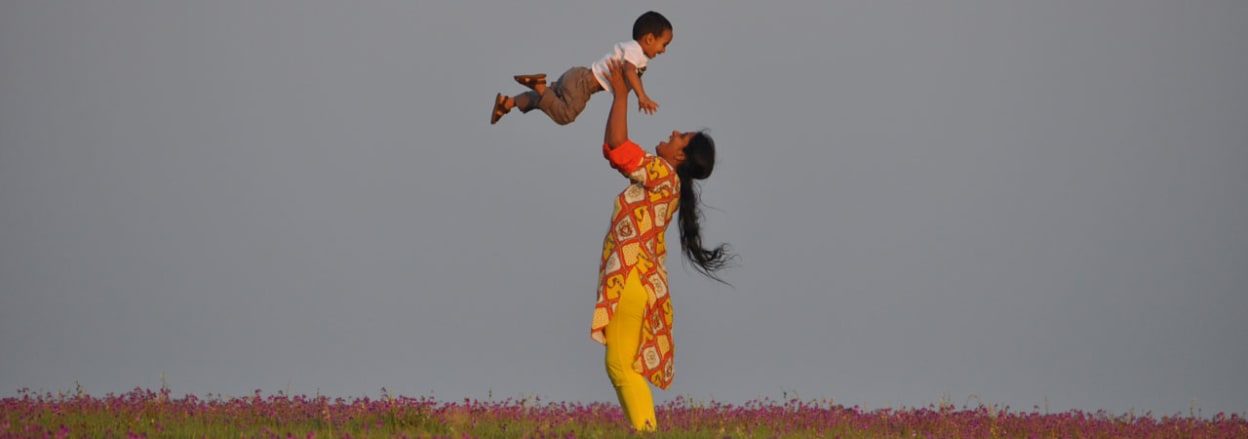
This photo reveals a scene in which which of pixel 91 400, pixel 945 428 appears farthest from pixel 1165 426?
pixel 91 400

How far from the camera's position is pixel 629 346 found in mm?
9633

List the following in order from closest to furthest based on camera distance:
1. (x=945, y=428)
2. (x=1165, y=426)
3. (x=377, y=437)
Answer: (x=377, y=437) < (x=945, y=428) < (x=1165, y=426)

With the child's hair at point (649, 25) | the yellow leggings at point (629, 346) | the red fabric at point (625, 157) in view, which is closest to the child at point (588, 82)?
the child's hair at point (649, 25)

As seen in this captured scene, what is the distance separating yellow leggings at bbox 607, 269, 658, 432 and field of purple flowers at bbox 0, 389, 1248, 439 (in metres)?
0.19

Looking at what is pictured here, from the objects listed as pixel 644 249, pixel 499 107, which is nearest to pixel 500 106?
pixel 499 107

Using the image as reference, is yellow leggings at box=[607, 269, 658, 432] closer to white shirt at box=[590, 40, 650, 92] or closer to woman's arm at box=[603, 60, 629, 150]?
woman's arm at box=[603, 60, 629, 150]

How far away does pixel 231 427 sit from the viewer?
1005cm

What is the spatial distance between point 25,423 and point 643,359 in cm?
448

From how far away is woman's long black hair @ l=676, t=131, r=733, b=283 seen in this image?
10.1 meters

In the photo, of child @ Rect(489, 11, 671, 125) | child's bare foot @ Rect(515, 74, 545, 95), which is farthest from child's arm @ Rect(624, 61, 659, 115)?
child's bare foot @ Rect(515, 74, 545, 95)

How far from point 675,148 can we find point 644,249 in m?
0.79

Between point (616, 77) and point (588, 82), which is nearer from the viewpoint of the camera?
point (616, 77)

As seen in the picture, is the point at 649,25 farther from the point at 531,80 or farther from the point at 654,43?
the point at 531,80

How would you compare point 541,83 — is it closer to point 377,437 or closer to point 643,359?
point 643,359
